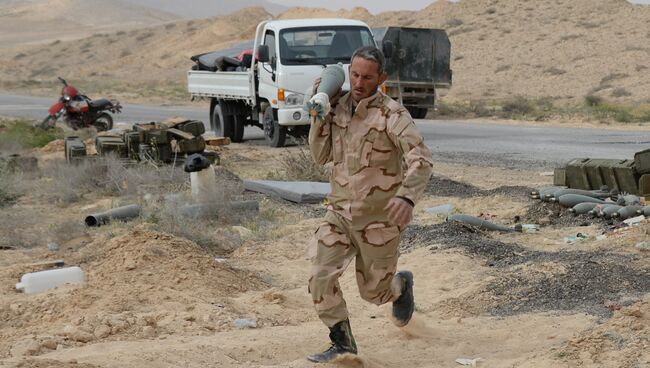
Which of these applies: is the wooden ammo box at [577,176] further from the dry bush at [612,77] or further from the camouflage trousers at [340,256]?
the dry bush at [612,77]

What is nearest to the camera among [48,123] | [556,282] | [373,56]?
[373,56]

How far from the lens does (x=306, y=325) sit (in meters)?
6.77

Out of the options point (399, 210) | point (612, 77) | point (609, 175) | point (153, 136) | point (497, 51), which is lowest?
point (612, 77)

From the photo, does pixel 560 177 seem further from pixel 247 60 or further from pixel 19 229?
pixel 247 60

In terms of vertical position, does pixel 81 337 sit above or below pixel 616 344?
below

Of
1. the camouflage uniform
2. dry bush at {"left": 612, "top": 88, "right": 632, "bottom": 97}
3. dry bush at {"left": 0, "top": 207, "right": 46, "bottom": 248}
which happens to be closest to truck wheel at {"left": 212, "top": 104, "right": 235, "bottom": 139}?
dry bush at {"left": 0, "top": 207, "right": 46, "bottom": 248}

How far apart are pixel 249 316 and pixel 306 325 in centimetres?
40

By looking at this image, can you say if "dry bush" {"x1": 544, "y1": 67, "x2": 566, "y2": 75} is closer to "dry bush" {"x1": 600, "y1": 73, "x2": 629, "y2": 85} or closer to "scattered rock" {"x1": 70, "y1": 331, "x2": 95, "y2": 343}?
"dry bush" {"x1": 600, "y1": 73, "x2": 629, "y2": 85}

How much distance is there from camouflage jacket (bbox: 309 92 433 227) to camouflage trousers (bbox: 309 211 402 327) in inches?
2.4

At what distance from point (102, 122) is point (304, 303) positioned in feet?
43.8

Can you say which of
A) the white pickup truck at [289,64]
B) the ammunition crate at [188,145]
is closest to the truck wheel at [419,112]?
the white pickup truck at [289,64]

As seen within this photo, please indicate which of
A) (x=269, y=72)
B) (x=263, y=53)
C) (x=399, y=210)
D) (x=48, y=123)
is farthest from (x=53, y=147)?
(x=399, y=210)

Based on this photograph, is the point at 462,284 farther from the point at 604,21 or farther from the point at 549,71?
the point at 604,21

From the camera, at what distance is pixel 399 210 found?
4.94m
